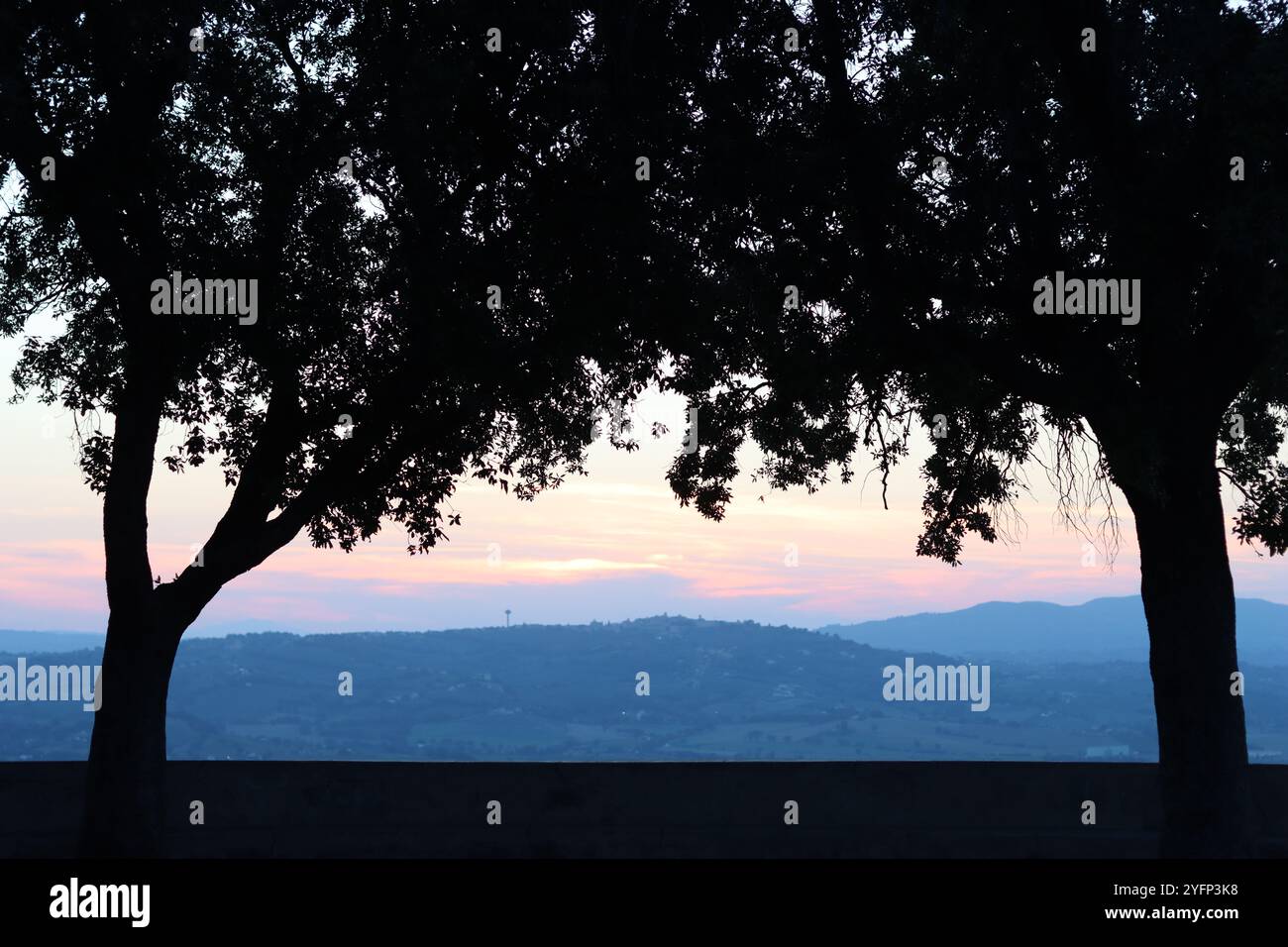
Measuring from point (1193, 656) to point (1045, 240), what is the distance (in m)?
4.61

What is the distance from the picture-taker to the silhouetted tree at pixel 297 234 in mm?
12555

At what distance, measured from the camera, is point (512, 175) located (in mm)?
13438

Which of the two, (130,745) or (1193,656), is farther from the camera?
(130,745)

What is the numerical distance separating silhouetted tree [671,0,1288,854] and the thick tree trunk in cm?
2

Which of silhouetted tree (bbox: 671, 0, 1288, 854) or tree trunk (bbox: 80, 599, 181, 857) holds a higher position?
silhouetted tree (bbox: 671, 0, 1288, 854)

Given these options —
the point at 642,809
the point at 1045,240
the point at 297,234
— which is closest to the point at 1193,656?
the point at 1045,240

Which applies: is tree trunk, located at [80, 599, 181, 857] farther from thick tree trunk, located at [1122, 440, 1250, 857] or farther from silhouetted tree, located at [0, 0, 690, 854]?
thick tree trunk, located at [1122, 440, 1250, 857]

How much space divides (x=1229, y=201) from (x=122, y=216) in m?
11.0

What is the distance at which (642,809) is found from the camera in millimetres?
14594

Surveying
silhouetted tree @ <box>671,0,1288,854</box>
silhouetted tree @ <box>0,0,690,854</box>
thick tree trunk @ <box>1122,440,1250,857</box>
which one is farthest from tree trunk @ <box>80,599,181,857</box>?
thick tree trunk @ <box>1122,440,1250,857</box>

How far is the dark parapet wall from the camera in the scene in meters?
14.3

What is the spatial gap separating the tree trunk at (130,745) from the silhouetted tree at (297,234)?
23 mm

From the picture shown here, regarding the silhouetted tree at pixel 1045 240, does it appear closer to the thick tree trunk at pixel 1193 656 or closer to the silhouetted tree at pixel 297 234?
the thick tree trunk at pixel 1193 656

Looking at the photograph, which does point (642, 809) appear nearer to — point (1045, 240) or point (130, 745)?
point (130, 745)
